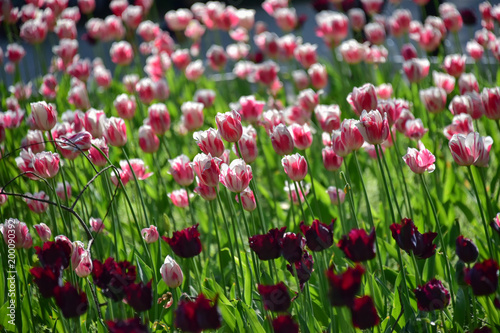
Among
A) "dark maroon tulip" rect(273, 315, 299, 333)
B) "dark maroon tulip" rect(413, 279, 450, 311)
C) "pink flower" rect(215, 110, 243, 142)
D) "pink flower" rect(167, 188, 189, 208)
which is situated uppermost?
"pink flower" rect(215, 110, 243, 142)

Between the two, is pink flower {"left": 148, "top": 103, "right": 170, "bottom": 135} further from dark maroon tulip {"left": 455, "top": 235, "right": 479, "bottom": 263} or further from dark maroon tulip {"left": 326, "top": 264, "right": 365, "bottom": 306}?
dark maroon tulip {"left": 326, "top": 264, "right": 365, "bottom": 306}

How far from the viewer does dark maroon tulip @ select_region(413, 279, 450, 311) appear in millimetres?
1301

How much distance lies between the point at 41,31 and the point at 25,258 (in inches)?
60.8

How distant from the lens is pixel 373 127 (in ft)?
4.88

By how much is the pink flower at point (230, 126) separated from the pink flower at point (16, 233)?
59 centimetres

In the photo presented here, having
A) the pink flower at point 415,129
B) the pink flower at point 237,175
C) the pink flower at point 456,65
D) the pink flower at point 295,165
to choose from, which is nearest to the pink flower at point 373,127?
the pink flower at point 295,165

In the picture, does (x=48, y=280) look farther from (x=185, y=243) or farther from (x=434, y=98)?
(x=434, y=98)

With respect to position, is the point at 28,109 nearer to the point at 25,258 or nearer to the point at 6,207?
the point at 6,207

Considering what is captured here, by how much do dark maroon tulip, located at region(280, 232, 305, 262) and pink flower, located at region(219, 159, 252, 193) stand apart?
216mm

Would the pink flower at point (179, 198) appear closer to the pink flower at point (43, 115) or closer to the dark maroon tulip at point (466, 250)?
the pink flower at point (43, 115)

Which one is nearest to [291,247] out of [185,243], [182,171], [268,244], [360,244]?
[268,244]

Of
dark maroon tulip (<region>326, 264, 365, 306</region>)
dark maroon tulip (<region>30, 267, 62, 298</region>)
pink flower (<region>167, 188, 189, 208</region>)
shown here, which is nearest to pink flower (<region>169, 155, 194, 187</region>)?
pink flower (<region>167, 188, 189, 208</region>)

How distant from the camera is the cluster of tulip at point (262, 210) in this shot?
1316mm

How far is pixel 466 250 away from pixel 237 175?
543mm
